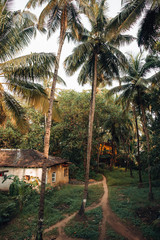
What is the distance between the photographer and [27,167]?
12797 mm

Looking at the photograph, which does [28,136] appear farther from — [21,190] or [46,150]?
[46,150]

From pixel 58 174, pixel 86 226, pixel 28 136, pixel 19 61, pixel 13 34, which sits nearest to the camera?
pixel 19 61

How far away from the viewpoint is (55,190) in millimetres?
13211

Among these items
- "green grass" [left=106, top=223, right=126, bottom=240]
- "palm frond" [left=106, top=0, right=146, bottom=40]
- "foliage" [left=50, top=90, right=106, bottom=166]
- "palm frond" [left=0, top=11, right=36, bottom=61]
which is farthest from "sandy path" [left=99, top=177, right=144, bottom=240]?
"palm frond" [left=106, top=0, right=146, bottom=40]

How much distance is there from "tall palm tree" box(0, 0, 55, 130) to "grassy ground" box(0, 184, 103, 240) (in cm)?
525

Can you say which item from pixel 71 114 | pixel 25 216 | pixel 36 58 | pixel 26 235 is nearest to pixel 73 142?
pixel 71 114

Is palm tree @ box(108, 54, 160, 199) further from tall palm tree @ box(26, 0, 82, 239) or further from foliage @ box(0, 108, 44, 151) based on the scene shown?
foliage @ box(0, 108, 44, 151)

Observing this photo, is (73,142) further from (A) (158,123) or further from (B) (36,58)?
(B) (36,58)

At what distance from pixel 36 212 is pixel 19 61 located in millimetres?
8458

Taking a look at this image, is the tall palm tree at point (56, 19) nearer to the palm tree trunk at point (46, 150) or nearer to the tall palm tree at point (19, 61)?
the palm tree trunk at point (46, 150)

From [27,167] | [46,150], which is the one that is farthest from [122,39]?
[27,167]

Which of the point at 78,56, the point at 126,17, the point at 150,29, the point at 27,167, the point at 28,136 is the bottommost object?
the point at 27,167

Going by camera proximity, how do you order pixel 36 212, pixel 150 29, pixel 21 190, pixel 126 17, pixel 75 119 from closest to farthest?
→ 1. pixel 126 17
2. pixel 150 29
3. pixel 36 212
4. pixel 21 190
5. pixel 75 119

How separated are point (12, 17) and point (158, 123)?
35.0 feet
